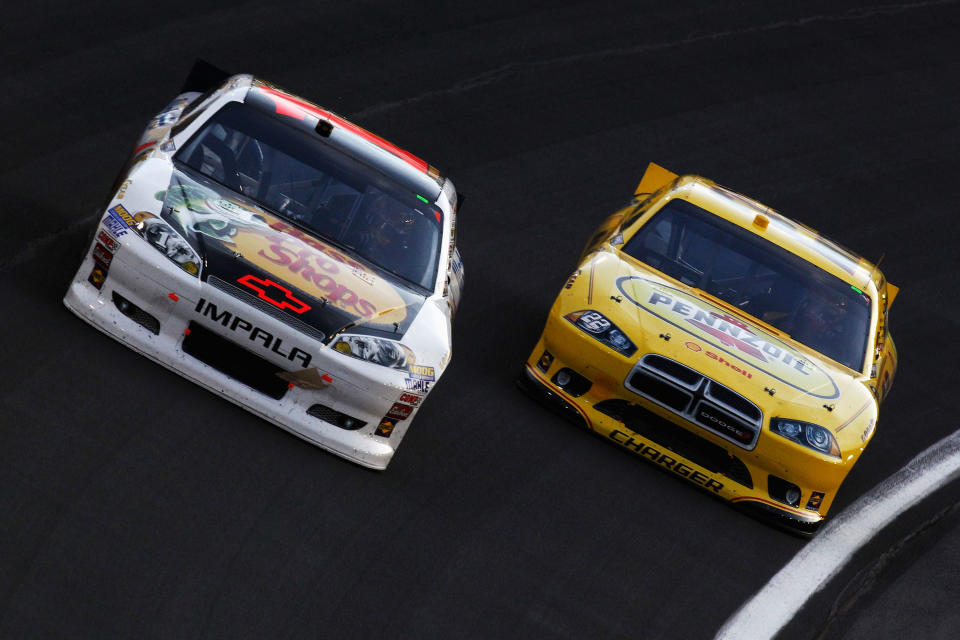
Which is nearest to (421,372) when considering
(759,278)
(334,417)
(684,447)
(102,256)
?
(334,417)

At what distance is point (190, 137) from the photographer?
26.0ft

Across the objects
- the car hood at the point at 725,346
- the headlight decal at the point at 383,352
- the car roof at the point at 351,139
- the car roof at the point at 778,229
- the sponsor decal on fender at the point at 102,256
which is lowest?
the sponsor decal on fender at the point at 102,256

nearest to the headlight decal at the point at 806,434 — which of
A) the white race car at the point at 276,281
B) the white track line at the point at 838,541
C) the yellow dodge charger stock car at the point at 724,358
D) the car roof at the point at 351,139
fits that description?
the yellow dodge charger stock car at the point at 724,358

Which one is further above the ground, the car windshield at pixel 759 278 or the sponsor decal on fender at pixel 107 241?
the car windshield at pixel 759 278

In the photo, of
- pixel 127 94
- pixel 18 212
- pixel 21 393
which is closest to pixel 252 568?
pixel 21 393

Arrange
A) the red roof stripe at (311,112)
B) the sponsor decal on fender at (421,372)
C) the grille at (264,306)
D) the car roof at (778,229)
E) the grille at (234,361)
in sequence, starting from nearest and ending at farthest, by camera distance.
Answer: the grille at (264,306) < the grille at (234,361) < the sponsor decal on fender at (421,372) < the red roof stripe at (311,112) < the car roof at (778,229)

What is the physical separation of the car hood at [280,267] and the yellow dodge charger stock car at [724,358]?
1.43 m

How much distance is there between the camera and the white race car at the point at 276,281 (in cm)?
698

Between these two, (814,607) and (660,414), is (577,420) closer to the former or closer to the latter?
(660,414)

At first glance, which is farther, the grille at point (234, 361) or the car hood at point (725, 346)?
the car hood at point (725, 346)

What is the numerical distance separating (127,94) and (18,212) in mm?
2734

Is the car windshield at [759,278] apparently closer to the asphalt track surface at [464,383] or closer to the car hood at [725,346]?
the car hood at [725,346]

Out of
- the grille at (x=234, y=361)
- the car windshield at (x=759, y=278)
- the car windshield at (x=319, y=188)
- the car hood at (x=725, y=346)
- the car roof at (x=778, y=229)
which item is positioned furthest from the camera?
→ the car roof at (x=778, y=229)

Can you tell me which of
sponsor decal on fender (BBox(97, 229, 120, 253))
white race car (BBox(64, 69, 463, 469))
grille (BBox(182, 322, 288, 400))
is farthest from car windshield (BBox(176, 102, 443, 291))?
grille (BBox(182, 322, 288, 400))
